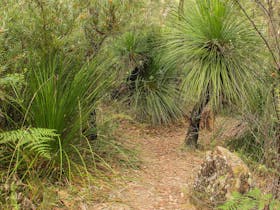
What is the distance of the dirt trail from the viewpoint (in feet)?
12.0

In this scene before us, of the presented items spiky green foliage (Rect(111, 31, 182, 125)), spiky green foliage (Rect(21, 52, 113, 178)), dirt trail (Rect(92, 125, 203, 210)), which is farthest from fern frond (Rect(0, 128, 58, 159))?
spiky green foliage (Rect(111, 31, 182, 125))

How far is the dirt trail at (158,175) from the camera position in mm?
3658

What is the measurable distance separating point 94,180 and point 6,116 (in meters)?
0.99

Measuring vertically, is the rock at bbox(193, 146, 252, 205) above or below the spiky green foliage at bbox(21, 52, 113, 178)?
below

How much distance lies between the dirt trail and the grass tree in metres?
0.77

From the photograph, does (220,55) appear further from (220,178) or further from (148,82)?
(220,178)

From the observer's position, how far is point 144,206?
141 inches

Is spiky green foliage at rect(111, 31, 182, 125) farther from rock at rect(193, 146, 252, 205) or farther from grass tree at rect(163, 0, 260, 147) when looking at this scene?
rock at rect(193, 146, 252, 205)

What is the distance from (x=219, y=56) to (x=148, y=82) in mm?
1797

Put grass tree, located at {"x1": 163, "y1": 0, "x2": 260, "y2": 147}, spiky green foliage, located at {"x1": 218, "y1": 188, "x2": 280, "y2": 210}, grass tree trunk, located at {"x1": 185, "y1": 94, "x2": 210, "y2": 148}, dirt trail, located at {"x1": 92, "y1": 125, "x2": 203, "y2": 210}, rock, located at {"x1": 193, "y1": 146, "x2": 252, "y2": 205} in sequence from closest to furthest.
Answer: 1. spiky green foliage, located at {"x1": 218, "y1": 188, "x2": 280, "y2": 210}
2. rock, located at {"x1": 193, "y1": 146, "x2": 252, "y2": 205}
3. dirt trail, located at {"x1": 92, "y1": 125, "x2": 203, "y2": 210}
4. grass tree, located at {"x1": 163, "y1": 0, "x2": 260, "y2": 147}
5. grass tree trunk, located at {"x1": 185, "y1": 94, "x2": 210, "y2": 148}

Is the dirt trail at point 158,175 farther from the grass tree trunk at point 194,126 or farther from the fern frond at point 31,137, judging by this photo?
the fern frond at point 31,137

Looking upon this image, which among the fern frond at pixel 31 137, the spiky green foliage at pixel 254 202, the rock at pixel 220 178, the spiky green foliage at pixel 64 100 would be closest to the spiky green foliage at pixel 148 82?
the spiky green foliage at pixel 64 100

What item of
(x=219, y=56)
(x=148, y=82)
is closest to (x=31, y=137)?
(x=219, y=56)

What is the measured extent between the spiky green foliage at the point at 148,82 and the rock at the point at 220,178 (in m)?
2.61
